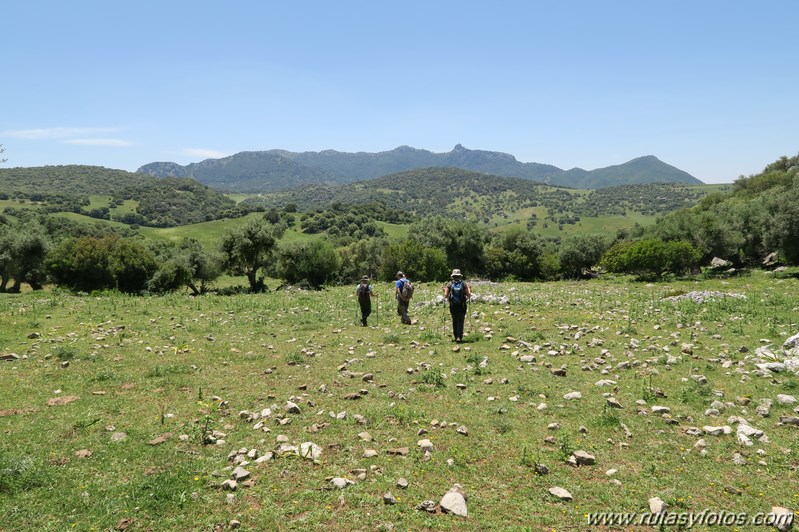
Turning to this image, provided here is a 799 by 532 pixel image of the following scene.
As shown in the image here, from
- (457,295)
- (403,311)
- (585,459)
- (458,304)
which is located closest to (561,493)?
(585,459)

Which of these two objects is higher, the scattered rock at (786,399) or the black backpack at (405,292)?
the black backpack at (405,292)

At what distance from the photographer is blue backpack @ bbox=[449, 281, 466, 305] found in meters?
17.9

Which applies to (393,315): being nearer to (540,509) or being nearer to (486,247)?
(540,509)

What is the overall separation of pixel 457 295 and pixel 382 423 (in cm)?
882

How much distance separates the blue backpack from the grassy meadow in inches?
77.8

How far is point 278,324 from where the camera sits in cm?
2283

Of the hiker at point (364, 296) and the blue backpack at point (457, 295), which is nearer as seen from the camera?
the blue backpack at point (457, 295)

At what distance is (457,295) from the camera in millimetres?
18031

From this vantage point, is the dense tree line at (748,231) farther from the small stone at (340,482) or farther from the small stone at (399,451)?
the small stone at (340,482)

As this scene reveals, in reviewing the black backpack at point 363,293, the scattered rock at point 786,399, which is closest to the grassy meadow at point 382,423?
the scattered rock at point 786,399

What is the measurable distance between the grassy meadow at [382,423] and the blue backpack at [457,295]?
1975mm

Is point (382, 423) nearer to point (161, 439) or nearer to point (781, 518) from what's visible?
point (161, 439)

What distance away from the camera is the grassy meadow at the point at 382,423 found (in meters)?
7.05

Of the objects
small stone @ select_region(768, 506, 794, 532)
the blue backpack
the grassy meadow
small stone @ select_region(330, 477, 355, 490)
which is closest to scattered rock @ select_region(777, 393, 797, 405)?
the grassy meadow
